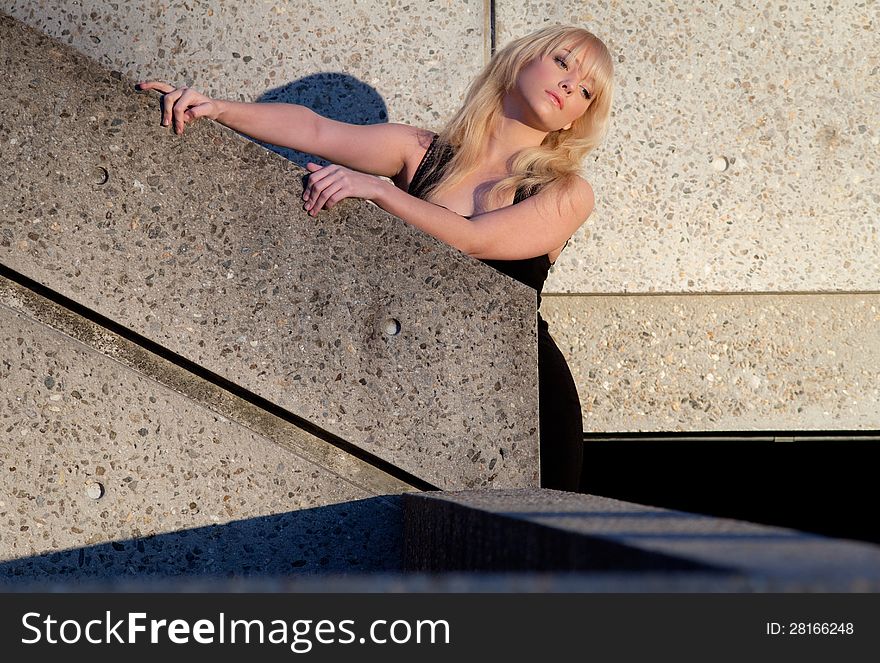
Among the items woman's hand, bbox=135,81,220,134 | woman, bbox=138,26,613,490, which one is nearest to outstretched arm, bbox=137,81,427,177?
woman, bbox=138,26,613,490

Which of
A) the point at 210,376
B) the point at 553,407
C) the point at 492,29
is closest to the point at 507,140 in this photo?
the point at 492,29

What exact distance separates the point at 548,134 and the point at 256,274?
4.81 feet

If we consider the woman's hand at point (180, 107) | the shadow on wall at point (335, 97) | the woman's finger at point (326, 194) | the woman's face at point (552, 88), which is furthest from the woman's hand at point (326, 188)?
the shadow on wall at point (335, 97)

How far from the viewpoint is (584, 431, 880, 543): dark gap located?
4.21m

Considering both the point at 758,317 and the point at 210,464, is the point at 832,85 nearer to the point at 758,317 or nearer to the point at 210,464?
the point at 758,317

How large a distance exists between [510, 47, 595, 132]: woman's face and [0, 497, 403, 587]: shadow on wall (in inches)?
59.0

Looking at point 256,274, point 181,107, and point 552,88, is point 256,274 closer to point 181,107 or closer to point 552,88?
point 181,107

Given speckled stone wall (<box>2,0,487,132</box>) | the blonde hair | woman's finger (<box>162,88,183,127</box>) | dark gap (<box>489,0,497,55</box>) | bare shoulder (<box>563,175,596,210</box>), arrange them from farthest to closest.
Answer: dark gap (<box>489,0,497,55</box>), speckled stone wall (<box>2,0,487,132</box>), the blonde hair, bare shoulder (<box>563,175,596,210</box>), woman's finger (<box>162,88,183,127</box>)

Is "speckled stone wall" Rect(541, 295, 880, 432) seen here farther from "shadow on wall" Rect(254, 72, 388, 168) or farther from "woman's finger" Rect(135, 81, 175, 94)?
"woman's finger" Rect(135, 81, 175, 94)

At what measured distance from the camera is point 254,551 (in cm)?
221

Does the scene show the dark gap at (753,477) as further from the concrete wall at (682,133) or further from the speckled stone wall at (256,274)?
the speckled stone wall at (256,274)

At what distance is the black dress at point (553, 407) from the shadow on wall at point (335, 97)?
98 cm

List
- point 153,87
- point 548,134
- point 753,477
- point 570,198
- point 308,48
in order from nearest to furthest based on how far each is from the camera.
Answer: point 153,87
point 570,198
point 548,134
point 308,48
point 753,477
